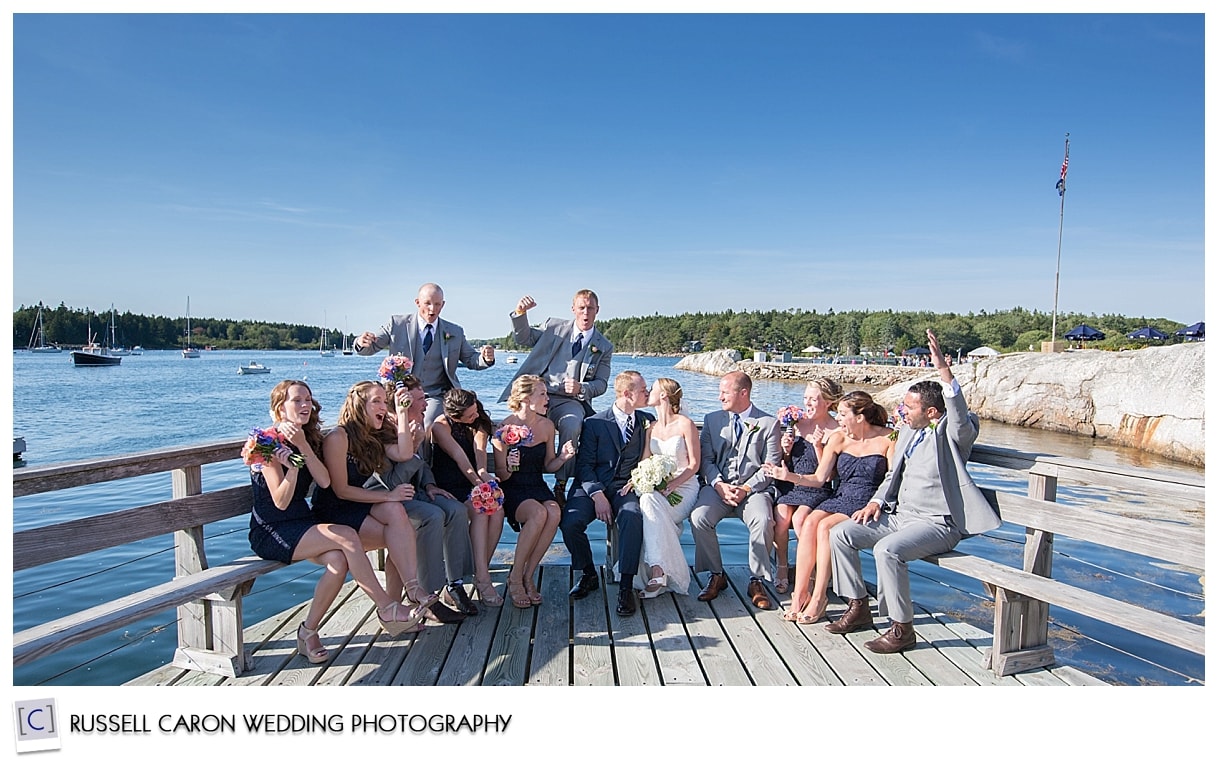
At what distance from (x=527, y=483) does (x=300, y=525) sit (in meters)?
1.50

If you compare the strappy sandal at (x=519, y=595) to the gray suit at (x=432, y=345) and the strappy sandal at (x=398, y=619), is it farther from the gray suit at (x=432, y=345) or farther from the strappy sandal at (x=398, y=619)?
the gray suit at (x=432, y=345)

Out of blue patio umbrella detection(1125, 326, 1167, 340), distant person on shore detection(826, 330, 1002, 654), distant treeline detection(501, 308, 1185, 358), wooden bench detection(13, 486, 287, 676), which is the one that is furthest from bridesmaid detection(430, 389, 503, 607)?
distant treeline detection(501, 308, 1185, 358)

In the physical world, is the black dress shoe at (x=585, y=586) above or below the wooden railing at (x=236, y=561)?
below

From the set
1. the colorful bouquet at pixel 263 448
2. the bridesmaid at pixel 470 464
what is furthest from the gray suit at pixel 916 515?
the colorful bouquet at pixel 263 448

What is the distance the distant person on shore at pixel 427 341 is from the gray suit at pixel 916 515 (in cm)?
295

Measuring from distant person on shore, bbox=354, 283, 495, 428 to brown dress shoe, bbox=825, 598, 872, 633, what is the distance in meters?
3.04

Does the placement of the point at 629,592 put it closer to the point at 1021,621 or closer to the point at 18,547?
the point at 1021,621

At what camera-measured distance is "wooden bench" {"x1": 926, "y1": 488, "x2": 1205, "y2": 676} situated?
10.5 ft

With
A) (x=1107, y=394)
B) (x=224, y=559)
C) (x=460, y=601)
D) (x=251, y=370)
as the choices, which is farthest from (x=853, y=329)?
(x=460, y=601)

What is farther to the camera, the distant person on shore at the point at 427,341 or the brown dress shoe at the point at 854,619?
the distant person on shore at the point at 427,341

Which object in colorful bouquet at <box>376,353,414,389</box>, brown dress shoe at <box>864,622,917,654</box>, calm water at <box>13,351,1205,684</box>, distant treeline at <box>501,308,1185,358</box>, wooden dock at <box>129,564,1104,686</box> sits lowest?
calm water at <box>13,351,1205,684</box>

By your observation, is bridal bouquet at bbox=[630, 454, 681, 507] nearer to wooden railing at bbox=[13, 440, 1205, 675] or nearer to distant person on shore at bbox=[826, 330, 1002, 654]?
distant person on shore at bbox=[826, 330, 1002, 654]

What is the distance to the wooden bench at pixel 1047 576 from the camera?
3.21 meters
